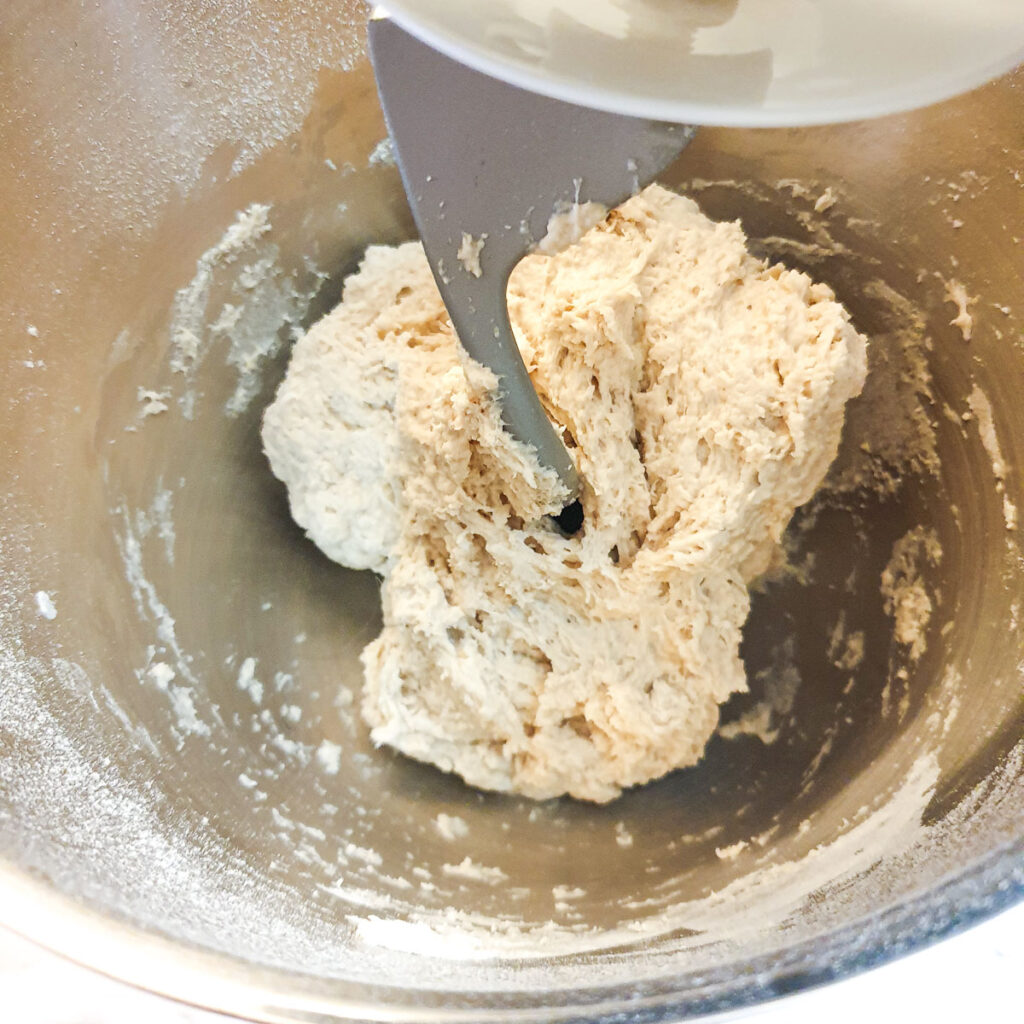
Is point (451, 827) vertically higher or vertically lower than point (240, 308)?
lower

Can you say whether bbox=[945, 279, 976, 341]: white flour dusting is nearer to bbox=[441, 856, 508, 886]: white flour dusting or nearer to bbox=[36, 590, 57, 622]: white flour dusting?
bbox=[441, 856, 508, 886]: white flour dusting

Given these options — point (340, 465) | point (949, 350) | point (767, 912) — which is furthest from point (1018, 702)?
point (340, 465)

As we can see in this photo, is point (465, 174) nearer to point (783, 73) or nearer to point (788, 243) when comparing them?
point (783, 73)

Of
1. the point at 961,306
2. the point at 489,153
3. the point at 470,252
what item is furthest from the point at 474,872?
the point at 961,306

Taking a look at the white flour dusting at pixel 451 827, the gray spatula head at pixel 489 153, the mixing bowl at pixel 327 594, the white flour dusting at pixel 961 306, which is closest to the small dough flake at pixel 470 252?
the gray spatula head at pixel 489 153

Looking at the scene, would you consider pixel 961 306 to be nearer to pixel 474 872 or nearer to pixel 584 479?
pixel 584 479

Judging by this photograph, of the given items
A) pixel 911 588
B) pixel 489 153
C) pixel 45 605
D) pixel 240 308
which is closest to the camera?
pixel 489 153

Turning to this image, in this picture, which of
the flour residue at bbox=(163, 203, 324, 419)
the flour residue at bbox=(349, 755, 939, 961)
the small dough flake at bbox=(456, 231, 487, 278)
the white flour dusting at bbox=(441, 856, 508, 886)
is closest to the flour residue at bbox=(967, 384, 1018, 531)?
the flour residue at bbox=(349, 755, 939, 961)
